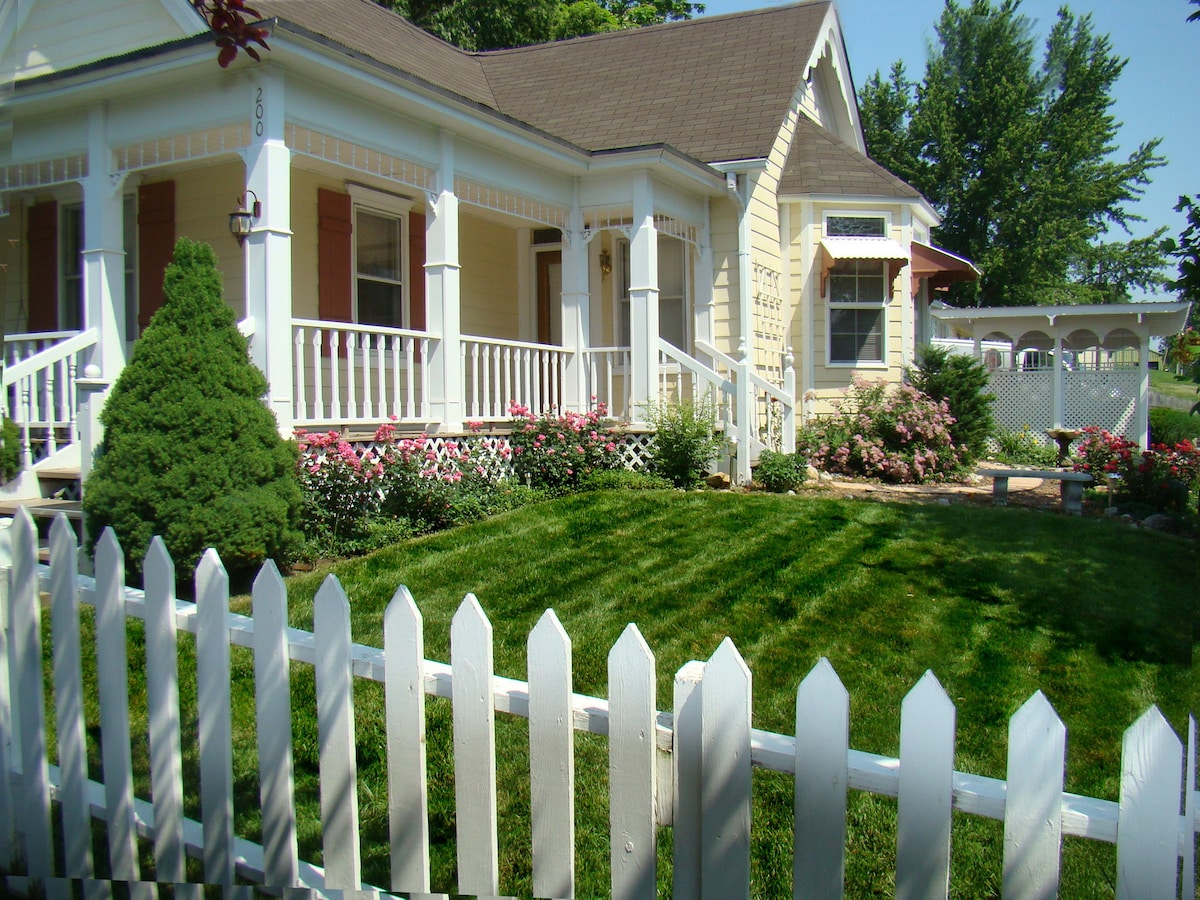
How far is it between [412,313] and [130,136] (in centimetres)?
402

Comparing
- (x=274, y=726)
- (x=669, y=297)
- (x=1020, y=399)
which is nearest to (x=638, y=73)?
(x=669, y=297)

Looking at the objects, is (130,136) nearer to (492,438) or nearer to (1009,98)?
(492,438)

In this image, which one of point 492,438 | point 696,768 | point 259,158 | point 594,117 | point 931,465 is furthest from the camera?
point 594,117

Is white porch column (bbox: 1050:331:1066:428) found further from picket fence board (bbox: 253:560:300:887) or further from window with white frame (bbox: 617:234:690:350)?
picket fence board (bbox: 253:560:300:887)

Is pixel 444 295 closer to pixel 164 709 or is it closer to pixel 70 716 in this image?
pixel 70 716

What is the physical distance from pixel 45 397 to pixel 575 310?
5203 millimetres

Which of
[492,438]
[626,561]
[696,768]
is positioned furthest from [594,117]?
[696,768]

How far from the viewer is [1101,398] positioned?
1113 centimetres

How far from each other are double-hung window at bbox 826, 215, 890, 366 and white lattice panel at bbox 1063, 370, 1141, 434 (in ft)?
9.96

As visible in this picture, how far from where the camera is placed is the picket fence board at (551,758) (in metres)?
2.14

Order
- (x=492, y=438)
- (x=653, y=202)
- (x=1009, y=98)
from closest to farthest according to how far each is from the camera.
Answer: (x=1009, y=98)
(x=492, y=438)
(x=653, y=202)

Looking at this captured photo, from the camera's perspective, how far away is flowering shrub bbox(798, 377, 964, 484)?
11570mm

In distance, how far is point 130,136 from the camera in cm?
808

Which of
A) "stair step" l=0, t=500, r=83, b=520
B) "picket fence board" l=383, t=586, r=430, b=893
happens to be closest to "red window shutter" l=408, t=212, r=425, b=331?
"stair step" l=0, t=500, r=83, b=520
